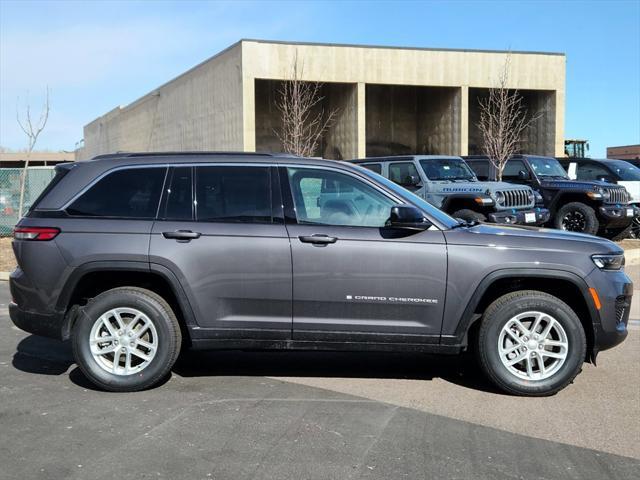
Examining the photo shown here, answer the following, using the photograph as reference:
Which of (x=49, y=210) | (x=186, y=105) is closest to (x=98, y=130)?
(x=186, y=105)

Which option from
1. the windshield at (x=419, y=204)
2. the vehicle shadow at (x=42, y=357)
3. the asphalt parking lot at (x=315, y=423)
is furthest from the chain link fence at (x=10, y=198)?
the windshield at (x=419, y=204)

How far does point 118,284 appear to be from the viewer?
18.5 feet

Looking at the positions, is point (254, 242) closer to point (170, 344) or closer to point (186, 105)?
point (170, 344)

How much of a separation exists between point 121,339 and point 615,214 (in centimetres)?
1192

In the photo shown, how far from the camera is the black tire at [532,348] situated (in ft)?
17.5

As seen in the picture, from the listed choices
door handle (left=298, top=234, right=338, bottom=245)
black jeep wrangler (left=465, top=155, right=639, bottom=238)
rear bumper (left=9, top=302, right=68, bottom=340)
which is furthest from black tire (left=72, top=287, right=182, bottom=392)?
black jeep wrangler (left=465, top=155, right=639, bottom=238)

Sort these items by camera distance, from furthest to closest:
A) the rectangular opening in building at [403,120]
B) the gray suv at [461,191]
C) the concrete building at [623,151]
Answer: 1. the concrete building at [623,151]
2. the rectangular opening in building at [403,120]
3. the gray suv at [461,191]

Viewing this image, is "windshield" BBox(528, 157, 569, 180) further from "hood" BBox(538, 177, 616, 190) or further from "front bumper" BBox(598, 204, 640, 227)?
"front bumper" BBox(598, 204, 640, 227)

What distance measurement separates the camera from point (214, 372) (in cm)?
614

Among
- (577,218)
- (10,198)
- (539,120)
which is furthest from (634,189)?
(539,120)

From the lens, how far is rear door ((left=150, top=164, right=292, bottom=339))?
5.32 m

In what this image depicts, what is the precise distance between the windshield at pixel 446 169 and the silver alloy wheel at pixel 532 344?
28.8 ft

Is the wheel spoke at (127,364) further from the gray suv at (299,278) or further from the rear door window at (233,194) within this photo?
the rear door window at (233,194)

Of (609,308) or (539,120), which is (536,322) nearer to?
(609,308)
